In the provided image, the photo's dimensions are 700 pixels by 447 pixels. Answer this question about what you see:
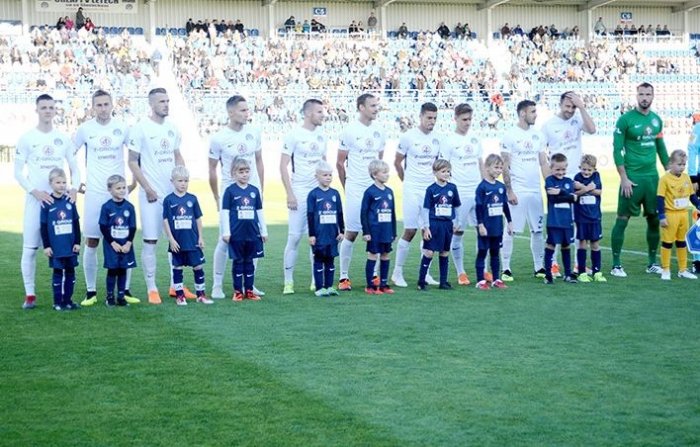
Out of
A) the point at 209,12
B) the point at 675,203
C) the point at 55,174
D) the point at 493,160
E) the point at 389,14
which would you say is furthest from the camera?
A: the point at 389,14

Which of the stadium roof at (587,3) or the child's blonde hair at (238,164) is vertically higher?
the stadium roof at (587,3)

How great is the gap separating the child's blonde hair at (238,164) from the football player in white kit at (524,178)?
2.89 m

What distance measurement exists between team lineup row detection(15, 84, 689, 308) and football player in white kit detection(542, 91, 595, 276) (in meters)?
0.01

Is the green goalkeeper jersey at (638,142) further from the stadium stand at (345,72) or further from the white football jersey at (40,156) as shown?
the stadium stand at (345,72)

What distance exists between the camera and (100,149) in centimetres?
970

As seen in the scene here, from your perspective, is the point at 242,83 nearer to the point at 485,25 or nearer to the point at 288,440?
the point at 485,25

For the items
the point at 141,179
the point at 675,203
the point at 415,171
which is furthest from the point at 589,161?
the point at 141,179

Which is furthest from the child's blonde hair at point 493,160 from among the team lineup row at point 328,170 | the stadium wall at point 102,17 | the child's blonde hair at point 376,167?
the stadium wall at point 102,17

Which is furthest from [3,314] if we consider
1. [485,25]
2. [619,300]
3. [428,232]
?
[485,25]

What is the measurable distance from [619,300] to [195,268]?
385cm

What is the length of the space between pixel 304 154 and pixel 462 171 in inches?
68.0

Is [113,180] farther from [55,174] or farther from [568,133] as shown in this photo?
[568,133]

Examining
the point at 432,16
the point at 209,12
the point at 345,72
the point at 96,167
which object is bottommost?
the point at 96,167

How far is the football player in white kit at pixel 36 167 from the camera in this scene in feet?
30.6
